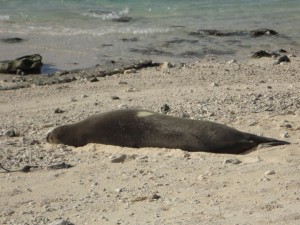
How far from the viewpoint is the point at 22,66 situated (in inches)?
527

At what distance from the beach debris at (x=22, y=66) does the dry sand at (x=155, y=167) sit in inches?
80.6

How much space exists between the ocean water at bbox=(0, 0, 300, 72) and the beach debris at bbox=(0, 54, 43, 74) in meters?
0.30

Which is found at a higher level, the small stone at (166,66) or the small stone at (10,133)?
the small stone at (10,133)

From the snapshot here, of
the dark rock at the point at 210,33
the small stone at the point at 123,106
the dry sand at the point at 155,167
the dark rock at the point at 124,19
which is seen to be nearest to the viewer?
the dry sand at the point at 155,167

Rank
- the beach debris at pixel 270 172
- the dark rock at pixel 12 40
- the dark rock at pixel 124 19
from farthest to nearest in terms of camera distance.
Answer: the dark rock at pixel 124 19
the dark rock at pixel 12 40
the beach debris at pixel 270 172

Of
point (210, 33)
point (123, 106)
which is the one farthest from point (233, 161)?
point (210, 33)

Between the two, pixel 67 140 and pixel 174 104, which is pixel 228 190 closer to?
pixel 67 140

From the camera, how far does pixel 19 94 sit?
11117 mm

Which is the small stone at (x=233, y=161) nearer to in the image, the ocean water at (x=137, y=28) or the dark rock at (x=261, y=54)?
the ocean water at (x=137, y=28)

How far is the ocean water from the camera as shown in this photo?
1550 cm

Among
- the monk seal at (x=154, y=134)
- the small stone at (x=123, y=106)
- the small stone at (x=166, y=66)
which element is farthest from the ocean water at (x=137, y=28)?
the monk seal at (x=154, y=134)

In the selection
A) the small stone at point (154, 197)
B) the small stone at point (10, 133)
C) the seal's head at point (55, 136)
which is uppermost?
the small stone at point (154, 197)

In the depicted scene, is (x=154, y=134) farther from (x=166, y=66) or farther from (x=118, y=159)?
(x=166, y=66)

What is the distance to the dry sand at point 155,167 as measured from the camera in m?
5.24
